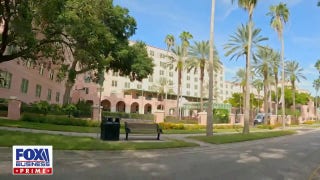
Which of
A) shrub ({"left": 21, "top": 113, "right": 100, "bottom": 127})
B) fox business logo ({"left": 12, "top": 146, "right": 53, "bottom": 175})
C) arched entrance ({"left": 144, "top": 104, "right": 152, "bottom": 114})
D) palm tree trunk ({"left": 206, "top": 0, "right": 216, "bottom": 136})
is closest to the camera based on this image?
fox business logo ({"left": 12, "top": 146, "right": 53, "bottom": 175})

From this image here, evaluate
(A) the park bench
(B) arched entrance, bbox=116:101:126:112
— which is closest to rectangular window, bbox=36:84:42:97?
(A) the park bench

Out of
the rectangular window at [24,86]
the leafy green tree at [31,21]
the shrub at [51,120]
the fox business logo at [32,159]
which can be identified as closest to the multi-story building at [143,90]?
the rectangular window at [24,86]

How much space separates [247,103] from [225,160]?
19691 mm

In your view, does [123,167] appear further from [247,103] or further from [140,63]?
[140,63]

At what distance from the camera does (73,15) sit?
17.0m

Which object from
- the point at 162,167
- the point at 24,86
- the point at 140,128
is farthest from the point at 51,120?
the point at 162,167

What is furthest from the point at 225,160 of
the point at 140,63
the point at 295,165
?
the point at 140,63

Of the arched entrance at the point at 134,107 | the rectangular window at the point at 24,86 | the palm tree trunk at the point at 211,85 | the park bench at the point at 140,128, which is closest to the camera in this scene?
the park bench at the point at 140,128

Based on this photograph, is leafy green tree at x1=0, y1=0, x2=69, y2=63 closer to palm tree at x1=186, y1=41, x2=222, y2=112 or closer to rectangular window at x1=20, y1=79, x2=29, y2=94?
rectangular window at x1=20, y1=79, x2=29, y2=94

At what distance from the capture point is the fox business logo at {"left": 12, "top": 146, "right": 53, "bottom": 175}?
7.80 meters

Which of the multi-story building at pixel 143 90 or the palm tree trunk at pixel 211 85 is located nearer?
the palm tree trunk at pixel 211 85

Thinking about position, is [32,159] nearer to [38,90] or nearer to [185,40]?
[38,90]

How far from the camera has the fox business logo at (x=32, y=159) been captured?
25.6ft

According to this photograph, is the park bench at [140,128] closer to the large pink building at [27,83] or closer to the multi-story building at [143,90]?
the large pink building at [27,83]
